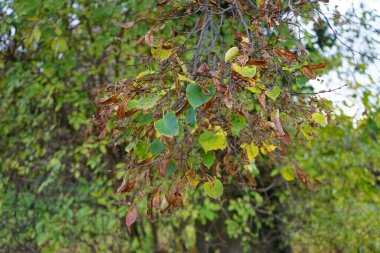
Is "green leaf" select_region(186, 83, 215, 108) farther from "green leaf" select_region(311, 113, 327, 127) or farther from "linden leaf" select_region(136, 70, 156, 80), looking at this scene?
"green leaf" select_region(311, 113, 327, 127)

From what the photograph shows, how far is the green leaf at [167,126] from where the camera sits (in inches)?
51.9

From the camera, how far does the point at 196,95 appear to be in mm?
1358

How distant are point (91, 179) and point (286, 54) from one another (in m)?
3.54

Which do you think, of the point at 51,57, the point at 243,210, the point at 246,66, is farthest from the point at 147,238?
the point at 246,66

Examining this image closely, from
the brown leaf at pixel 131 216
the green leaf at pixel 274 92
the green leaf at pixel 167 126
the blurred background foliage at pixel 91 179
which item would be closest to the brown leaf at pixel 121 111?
the green leaf at pixel 167 126

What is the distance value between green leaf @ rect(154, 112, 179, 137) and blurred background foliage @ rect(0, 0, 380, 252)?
9.04ft

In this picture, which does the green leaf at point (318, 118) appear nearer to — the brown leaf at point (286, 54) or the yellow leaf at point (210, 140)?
the brown leaf at point (286, 54)

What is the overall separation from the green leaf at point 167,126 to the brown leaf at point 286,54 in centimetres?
49

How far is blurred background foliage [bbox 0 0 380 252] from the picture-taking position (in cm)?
426

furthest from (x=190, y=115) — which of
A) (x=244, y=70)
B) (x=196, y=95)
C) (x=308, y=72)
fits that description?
(x=308, y=72)

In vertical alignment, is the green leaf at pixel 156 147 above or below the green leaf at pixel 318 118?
above

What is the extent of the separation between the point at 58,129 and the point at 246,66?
358cm

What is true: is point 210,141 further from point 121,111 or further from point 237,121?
point 121,111

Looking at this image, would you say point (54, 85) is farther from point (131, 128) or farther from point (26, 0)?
point (131, 128)
